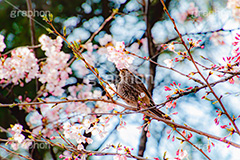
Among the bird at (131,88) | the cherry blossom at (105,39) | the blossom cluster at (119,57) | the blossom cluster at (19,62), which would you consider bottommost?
the blossom cluster at (119,57)

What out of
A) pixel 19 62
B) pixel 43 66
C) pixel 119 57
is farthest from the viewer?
pixel 43 66

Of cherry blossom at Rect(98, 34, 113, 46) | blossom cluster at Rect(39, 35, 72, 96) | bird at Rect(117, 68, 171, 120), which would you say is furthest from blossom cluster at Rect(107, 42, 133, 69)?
cherry blossom at Rect(98, 34, 113, 46)

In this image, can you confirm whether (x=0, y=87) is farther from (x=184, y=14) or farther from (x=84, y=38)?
(x=184, y=14)

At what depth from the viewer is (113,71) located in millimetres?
2832

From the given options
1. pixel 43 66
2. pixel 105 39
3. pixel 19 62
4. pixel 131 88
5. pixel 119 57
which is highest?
pixel 105 39

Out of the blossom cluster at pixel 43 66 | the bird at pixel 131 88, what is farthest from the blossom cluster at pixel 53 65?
the bird at pixel 131 88

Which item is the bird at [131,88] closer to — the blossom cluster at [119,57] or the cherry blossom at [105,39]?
the blossom cluster at [119,57]

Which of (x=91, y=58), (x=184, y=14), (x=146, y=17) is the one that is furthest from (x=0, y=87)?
(x=184, y=14)

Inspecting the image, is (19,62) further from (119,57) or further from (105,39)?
(119,57)

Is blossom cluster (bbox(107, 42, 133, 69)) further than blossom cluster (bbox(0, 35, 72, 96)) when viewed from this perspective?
No

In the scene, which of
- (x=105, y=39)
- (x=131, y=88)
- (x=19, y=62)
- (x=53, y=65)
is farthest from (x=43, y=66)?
(x=131, y=88)

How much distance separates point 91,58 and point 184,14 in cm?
143

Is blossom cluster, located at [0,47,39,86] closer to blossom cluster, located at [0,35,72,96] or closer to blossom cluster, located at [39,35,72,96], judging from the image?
blossom cluster, located at [0,35,72,96]

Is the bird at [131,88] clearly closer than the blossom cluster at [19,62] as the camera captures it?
Yes
